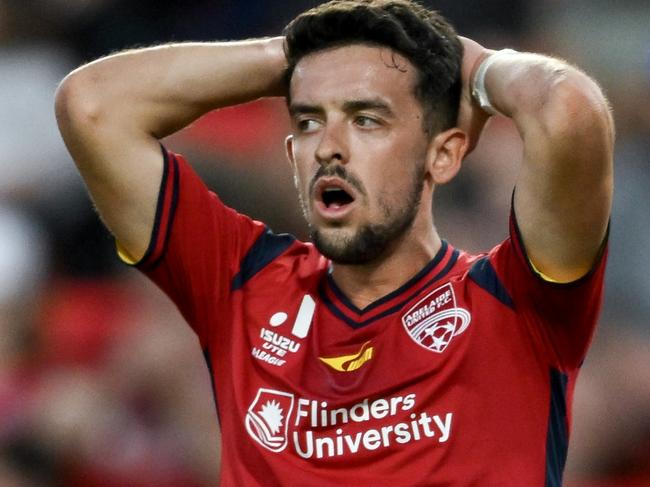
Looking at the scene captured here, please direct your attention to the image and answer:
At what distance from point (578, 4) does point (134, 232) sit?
4110 mm

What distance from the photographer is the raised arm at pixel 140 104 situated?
3158 millimetres

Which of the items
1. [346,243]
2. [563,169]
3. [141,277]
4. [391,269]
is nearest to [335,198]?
[346,243]

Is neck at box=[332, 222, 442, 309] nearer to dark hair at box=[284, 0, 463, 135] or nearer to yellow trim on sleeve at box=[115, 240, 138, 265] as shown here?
dark hair at box=[284, 0, 463, 135]

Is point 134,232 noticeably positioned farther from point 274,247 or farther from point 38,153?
point 38,153

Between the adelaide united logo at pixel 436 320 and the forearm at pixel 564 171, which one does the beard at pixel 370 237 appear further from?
the forearm at pixel 564 171

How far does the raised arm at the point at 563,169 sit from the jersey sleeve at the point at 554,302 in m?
0.02

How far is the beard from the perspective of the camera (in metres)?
3.05

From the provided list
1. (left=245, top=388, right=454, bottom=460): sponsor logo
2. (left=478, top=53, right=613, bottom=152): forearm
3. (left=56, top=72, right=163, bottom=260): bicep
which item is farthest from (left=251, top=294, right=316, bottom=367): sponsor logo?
(left=478, top=53, right=613, bottom=152): forearm

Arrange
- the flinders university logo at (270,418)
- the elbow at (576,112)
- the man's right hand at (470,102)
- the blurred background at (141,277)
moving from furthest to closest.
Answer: the blurred background at (141,277) < the man's right hand at (470,102) < the flinders university logo at (270,418) < the elbow at (576,112)

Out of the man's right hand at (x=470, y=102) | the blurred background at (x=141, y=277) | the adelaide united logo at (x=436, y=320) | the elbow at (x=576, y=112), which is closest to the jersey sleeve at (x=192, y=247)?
the adelaide united logo at (x=436, y=320)

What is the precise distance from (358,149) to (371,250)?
0.24m

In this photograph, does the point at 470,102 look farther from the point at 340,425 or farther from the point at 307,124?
the point at 340,425

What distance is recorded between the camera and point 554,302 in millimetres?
2828

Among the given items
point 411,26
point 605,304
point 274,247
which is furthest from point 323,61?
point 605,304
